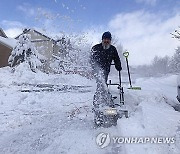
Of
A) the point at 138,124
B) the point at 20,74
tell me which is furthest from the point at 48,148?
the point at 20,74

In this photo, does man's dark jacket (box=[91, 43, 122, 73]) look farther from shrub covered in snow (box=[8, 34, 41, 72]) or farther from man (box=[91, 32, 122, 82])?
shrub covered in snow (box=[8, 34, 41, 72])

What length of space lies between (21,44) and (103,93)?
32.2 meters

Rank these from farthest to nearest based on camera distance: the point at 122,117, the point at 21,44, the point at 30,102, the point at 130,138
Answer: the point at 21,44 → the point at 30,102 → the point at 122,117 → the point at 130,138

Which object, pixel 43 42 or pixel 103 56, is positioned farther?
pixel 43 42

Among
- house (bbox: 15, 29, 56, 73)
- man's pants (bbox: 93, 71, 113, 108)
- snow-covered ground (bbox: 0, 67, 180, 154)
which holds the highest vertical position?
house (bbox: 15, 29, 56, 73)

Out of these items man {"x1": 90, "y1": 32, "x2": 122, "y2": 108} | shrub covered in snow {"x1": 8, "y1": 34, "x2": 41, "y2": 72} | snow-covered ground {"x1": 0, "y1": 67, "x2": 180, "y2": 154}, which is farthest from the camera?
shrub covered in snow {"x1": 8, "y1": 34, "x2": 41, "y2": 72}

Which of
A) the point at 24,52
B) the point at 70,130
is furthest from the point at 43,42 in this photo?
the point at 70,130

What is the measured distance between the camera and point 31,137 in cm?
550

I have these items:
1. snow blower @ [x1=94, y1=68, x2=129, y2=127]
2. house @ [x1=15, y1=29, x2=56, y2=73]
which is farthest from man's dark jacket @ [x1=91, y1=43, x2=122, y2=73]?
house @ [x1=15, y1=29, x2=56, y2=73]

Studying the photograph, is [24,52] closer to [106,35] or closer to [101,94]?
[106,35]

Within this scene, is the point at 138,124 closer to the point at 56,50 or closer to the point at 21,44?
the point at 21,44

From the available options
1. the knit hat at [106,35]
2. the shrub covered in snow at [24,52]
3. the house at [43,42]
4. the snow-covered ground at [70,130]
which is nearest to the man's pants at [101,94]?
the snow-covered ground at [70,130]

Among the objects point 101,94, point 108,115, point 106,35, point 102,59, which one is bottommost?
point 108,115

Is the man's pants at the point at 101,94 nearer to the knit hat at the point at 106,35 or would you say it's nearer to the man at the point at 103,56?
the man at the point at 103,56
